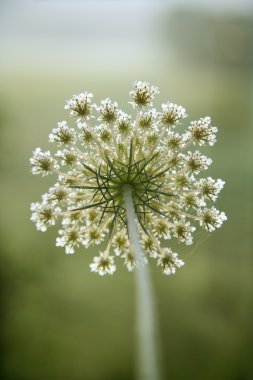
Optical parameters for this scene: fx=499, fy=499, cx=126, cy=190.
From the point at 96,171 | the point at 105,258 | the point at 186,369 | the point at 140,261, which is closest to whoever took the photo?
the point at 140,261

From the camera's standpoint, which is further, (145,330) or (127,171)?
(127,171)

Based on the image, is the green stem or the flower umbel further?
the flower umbel

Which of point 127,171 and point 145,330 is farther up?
point 127,171

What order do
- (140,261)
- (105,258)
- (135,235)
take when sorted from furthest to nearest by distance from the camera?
(105,258)
(135,235)
(140,261)

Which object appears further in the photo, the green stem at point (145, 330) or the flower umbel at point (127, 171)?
the flower umbel at point (127, 171)

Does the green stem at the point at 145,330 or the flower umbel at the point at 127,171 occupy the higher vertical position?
the flower umbel at the point at 127,171

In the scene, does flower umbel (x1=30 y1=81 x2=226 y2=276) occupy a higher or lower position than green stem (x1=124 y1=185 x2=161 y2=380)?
higher

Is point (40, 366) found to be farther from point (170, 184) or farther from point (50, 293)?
point (170, 184)

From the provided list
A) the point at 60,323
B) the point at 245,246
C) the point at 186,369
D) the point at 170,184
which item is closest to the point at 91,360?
the point at 60,323
